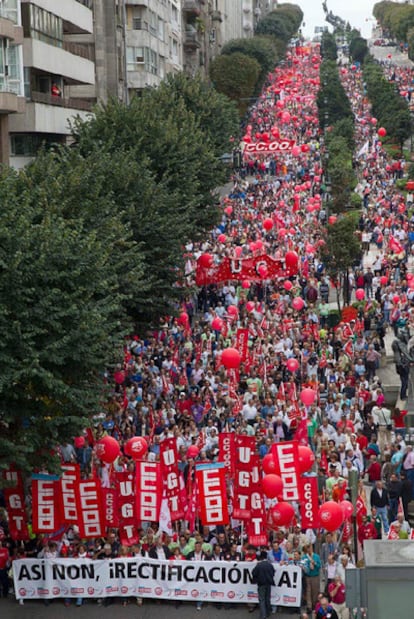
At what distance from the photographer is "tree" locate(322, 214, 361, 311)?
45.2 meters

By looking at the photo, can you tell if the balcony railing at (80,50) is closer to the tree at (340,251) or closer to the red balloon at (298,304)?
the tree at (340,251)

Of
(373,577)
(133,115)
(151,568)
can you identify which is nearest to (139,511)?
(151,568)

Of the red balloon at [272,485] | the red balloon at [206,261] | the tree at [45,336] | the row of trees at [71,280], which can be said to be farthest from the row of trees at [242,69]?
the red balloon at [272,485]

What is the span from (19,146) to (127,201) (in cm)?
1230

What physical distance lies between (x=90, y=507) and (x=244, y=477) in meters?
2.59

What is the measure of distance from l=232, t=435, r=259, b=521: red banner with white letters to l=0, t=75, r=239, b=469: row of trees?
266 cm

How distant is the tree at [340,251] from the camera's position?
45.2 meters

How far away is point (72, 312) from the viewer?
21.5 metres

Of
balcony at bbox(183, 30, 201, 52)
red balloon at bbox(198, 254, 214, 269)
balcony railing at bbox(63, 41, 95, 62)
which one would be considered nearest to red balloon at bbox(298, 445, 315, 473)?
red balloon at bbox(198, 254, 214, 269)

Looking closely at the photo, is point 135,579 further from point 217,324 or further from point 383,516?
point 217,324

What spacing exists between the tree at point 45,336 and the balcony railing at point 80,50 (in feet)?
95.8

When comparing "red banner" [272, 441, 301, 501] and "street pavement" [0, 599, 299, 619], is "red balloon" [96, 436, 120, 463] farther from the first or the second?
"red banner" [272, 441, 301, 501]

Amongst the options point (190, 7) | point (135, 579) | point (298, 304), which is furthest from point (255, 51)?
point (135, 579)

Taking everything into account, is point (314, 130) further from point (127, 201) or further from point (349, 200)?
point (127, 201)
